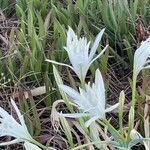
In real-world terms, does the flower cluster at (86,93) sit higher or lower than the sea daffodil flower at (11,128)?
higher

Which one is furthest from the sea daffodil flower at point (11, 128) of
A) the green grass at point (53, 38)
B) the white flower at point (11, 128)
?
the green grass at point (53, 38)

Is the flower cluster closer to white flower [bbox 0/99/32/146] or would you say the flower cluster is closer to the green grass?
white flower [bbox 0/99/32/146]

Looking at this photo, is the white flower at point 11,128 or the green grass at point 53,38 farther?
the green grass at point 53,38

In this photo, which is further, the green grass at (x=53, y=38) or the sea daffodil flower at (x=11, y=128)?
the green grass at (x=53, y=38)

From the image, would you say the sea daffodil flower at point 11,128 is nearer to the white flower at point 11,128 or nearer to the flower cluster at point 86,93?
the white flower at point 11,128

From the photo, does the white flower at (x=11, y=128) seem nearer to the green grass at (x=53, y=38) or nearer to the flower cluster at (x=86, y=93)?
the flower cluster at (x=86, y=93)

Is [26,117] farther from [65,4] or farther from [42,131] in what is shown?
[65,4]

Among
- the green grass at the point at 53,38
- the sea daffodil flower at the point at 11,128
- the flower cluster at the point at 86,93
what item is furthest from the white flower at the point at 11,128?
the green grass at the point at 53,38

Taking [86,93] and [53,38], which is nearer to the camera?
[86,93]

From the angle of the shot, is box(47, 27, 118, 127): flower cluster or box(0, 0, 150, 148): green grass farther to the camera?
box(0, 0, 150, 148): green grass

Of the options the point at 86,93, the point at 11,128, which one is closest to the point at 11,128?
the point at 11,128

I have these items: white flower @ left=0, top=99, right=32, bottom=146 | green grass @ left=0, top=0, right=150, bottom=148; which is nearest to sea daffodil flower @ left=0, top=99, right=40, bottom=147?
white flower @ left=0, top=99, right=32, bottom=146

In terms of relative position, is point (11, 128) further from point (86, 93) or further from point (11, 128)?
point (86, 93)
